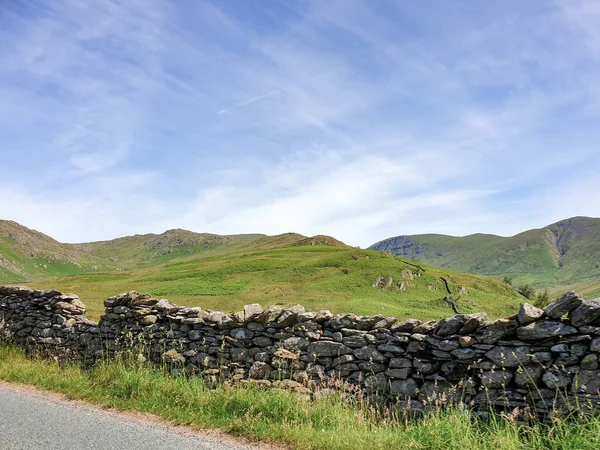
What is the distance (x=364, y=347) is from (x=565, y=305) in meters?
4.07

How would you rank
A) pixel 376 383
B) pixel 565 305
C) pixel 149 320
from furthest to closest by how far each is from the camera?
pixel 149 320 → pixel 376 383 → pixel 565 305

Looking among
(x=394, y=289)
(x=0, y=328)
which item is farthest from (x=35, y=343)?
(x=394, y=289)

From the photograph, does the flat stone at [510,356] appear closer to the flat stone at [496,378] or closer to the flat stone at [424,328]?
the flat stone at [496,378]

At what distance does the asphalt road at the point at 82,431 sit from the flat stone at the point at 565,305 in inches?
230

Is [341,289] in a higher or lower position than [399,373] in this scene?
higher

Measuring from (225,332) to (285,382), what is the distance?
2.34m

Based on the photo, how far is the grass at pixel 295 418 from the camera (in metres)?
5.95

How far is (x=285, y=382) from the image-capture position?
916 centimetres

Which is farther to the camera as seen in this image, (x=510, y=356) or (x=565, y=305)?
(x=510, y=356)

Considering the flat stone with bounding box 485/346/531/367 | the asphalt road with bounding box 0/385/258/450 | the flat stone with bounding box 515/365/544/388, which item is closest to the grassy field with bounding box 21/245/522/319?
the flat stone with bounding box 485/346/531/367

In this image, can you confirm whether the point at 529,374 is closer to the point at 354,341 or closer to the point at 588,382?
the point at 588,382

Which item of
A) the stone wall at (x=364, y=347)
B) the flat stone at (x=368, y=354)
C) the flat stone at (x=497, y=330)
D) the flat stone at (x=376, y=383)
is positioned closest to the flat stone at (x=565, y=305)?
the stone wall at (x=364, y=347)

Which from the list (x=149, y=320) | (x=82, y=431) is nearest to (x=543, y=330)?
(x=82, y=431)

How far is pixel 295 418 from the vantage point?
23.2 ft
